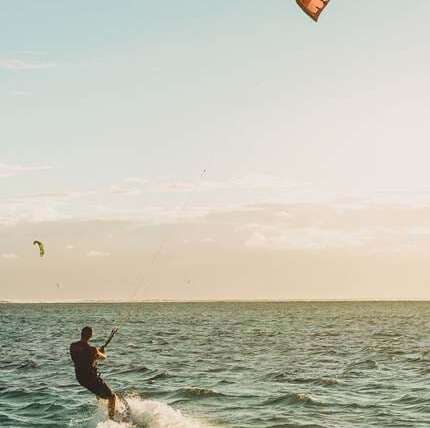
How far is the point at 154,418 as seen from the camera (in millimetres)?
19094

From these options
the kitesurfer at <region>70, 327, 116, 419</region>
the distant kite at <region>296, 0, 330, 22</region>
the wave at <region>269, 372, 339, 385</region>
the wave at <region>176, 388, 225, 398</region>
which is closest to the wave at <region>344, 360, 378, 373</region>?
the wave at <region>269, 372, 339, 385</region>

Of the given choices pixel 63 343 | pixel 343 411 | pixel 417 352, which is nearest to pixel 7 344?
pixel 63 343

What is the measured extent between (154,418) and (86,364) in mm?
3470

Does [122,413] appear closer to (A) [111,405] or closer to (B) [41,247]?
(A) [111,405]

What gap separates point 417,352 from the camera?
37.4 meters

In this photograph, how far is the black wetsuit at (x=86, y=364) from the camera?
16.6 metres

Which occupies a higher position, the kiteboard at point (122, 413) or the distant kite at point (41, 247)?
the distant kite at point (41, 247)

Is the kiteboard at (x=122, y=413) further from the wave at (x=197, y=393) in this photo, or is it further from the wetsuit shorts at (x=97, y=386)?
the wave at (x=197, y=393)

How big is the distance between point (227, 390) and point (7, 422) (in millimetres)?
7765

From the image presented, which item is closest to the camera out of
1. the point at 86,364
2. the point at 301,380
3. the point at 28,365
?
the point at 86,364

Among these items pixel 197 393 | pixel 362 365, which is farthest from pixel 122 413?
pixel 362 365

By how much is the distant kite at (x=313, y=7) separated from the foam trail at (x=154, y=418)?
1142 cm

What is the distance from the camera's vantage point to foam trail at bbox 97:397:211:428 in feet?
60.6

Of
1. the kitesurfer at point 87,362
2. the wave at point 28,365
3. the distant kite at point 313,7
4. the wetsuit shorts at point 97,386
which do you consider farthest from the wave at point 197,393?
the distant kite at point 313,7
